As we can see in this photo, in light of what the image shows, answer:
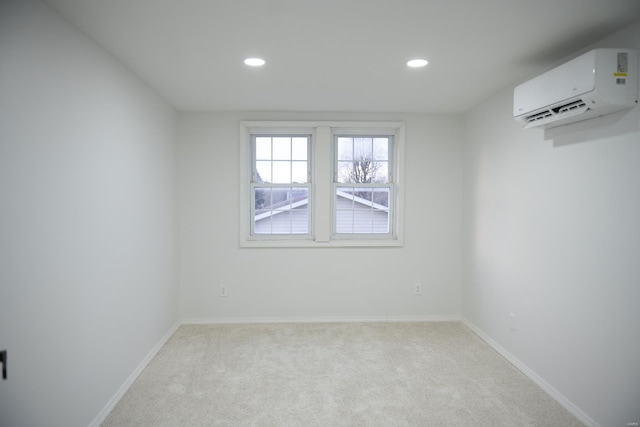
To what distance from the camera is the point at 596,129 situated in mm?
2336

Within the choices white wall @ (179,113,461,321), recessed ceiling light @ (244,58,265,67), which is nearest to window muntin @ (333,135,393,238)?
white wall @ (179,113,461,321)

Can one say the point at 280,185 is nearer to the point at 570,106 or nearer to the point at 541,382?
the point at 570,106

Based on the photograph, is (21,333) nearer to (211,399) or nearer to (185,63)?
(211,399)

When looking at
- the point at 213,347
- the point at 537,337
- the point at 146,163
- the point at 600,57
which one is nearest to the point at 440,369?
the point at 537,337

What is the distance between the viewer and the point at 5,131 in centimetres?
163

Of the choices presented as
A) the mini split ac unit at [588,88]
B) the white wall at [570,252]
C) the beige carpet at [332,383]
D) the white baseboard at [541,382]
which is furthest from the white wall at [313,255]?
the mini split ac unit at [588,88]

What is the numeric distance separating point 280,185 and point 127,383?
250 centimetres

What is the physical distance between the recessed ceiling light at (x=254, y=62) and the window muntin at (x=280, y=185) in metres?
1.69

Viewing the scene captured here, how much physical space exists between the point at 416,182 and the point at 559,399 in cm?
251

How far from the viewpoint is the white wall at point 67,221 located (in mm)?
1675

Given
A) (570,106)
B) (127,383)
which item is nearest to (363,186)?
(570,106)

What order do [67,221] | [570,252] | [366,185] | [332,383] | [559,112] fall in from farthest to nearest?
[366,185], [332,383], [570,252], [559,112], [67,221]

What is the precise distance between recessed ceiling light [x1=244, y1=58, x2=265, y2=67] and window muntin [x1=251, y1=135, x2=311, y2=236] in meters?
1.69

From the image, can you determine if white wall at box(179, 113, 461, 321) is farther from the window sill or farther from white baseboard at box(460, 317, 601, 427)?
white baseboard at box(460, 317, 601, 427)
